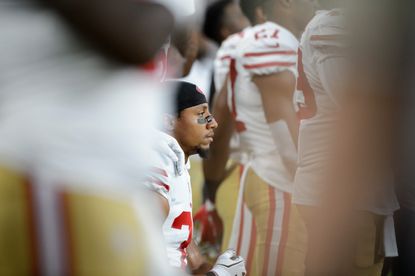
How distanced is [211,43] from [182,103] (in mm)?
3073

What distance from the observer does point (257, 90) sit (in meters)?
4.28

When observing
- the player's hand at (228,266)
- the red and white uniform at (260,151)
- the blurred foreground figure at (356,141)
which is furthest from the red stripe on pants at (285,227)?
the blurred foreground figure at (356,141)

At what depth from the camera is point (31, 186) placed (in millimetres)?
1287

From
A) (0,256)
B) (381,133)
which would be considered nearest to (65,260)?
(0,256)

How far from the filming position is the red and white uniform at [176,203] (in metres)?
2.38

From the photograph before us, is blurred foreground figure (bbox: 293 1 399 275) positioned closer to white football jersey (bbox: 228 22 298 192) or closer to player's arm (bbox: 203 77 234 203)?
white football jersey (bbox: 228 22 298 192)

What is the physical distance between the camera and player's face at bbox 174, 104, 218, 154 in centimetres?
304

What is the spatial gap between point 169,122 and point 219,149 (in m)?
1.89

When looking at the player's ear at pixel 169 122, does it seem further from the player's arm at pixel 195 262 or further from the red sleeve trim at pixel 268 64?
the red sleeve trim at pixel 268 64

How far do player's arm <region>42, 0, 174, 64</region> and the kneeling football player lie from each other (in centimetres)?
74

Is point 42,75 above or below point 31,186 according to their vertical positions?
above

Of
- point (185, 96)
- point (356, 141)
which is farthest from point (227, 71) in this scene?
point (356, 141)

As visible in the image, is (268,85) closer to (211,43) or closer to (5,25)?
(211,43)

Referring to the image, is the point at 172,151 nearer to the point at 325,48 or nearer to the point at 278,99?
the point at 325,48
